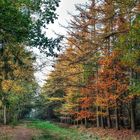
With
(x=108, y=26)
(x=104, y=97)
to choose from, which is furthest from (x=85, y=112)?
(x=108, y=26)

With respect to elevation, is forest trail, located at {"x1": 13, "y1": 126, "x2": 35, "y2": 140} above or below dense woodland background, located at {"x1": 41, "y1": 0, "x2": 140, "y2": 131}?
below

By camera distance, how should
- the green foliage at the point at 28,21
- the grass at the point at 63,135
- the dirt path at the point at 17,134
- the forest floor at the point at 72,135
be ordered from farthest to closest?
the grass at the point at 63,135 < the dirt path at the point at 17,134 < the forest floor at the point at 72,135 < the green foliage at the point at 28,21

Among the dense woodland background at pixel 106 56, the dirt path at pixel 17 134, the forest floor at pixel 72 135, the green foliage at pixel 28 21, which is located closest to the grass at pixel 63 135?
the forest floor at pixel 72 135

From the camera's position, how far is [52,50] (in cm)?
1775

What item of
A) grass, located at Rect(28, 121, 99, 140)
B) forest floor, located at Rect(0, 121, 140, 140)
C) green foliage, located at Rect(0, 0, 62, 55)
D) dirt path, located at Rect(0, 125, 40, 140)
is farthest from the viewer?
grass, located at Rect(28, 121, 99, 140)

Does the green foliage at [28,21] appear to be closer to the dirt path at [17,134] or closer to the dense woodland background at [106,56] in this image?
the dense woodland background at [106,56]

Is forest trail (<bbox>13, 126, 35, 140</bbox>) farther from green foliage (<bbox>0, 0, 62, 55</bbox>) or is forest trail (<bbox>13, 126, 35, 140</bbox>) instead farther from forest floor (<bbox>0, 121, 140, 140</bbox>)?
green foliage (<bbox>0, 0, 62, 55</bbox>)

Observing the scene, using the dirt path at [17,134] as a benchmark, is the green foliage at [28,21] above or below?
above

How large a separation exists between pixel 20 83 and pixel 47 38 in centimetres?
3400

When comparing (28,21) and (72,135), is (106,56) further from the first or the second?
(28,21)

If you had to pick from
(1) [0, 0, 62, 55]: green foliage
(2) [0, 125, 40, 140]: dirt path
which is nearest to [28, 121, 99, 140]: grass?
(2) [0, 125, 40, 140]: dirt path

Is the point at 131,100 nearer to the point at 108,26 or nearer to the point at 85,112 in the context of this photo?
the point at 108,26

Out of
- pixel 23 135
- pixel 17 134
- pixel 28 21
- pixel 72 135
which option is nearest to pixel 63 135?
pixel 72 135

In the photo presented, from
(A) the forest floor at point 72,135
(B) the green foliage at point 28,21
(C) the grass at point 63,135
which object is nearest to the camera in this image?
(B) the green foliage at point 28,21
